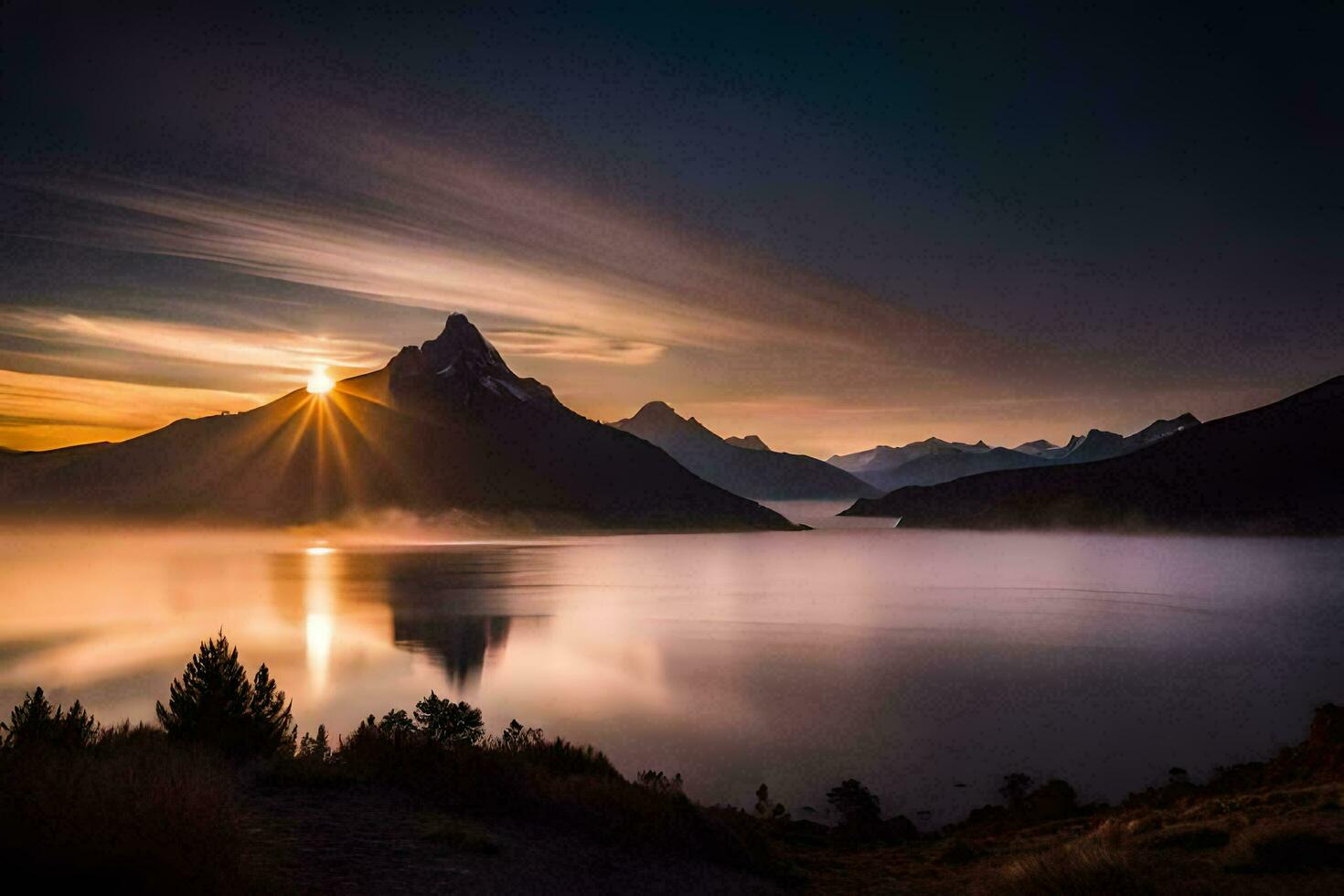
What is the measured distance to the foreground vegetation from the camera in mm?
7473

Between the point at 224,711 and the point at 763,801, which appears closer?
the point at 224,711

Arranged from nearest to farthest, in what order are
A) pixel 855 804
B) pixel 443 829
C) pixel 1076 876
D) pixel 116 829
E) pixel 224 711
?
pixel 116 829 < pixel 1076 876 < pixel 443 829 < pixel 224 711 < pixel 855 804

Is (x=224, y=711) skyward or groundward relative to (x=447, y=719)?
skyward

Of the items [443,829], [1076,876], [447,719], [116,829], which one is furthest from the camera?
[447,719]

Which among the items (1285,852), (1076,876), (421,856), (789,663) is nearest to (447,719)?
(421,856)

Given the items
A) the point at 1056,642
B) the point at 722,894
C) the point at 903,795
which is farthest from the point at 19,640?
the point at 1056,642

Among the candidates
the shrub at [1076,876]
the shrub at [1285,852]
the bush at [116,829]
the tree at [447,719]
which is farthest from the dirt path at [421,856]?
the tree at [447,719]

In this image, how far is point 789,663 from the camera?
62469 millimetres

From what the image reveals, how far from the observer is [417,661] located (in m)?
64.7

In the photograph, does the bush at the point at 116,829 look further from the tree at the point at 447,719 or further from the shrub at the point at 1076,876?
the tree at the point at 447,719

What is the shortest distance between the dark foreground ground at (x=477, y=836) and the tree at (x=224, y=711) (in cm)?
133

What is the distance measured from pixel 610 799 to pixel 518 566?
166466 millimetres

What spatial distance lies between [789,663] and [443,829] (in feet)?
177

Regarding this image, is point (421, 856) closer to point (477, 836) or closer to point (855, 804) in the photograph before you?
point (477, 836)
